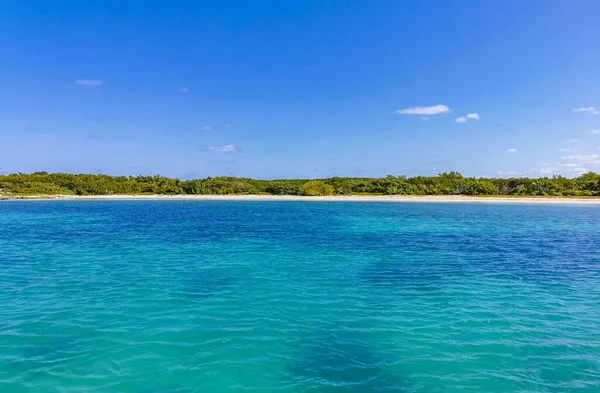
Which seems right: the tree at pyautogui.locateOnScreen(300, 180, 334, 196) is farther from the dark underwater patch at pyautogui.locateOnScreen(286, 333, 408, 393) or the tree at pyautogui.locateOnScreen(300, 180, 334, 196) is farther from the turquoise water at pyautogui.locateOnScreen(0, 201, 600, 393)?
the dark underwater patch at pyautogui.locateOnScreen(286, 333, 408, 393)

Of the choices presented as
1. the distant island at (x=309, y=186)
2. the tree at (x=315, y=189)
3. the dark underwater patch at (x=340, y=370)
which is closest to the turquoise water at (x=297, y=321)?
the dark underwater patch at (x=340, y=370)

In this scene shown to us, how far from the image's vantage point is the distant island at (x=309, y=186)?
252ft

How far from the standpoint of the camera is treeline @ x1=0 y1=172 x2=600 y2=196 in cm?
7688

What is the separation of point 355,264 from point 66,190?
9232 centimetres

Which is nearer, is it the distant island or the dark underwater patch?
the dark underwater patch

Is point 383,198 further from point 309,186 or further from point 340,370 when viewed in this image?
point 340,370

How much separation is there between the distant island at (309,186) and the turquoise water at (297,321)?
65944mm

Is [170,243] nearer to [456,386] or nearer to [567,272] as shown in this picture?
[456,386]

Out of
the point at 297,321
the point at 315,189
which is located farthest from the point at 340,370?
the point at 315,189

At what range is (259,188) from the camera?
9138 cm

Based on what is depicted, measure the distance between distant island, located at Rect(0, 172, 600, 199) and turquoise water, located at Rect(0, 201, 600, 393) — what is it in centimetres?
6594

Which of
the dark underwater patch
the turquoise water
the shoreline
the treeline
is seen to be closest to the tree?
the treeline

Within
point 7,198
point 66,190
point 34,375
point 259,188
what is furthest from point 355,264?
point 66,190

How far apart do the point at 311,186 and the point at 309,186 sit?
478 millimetres
